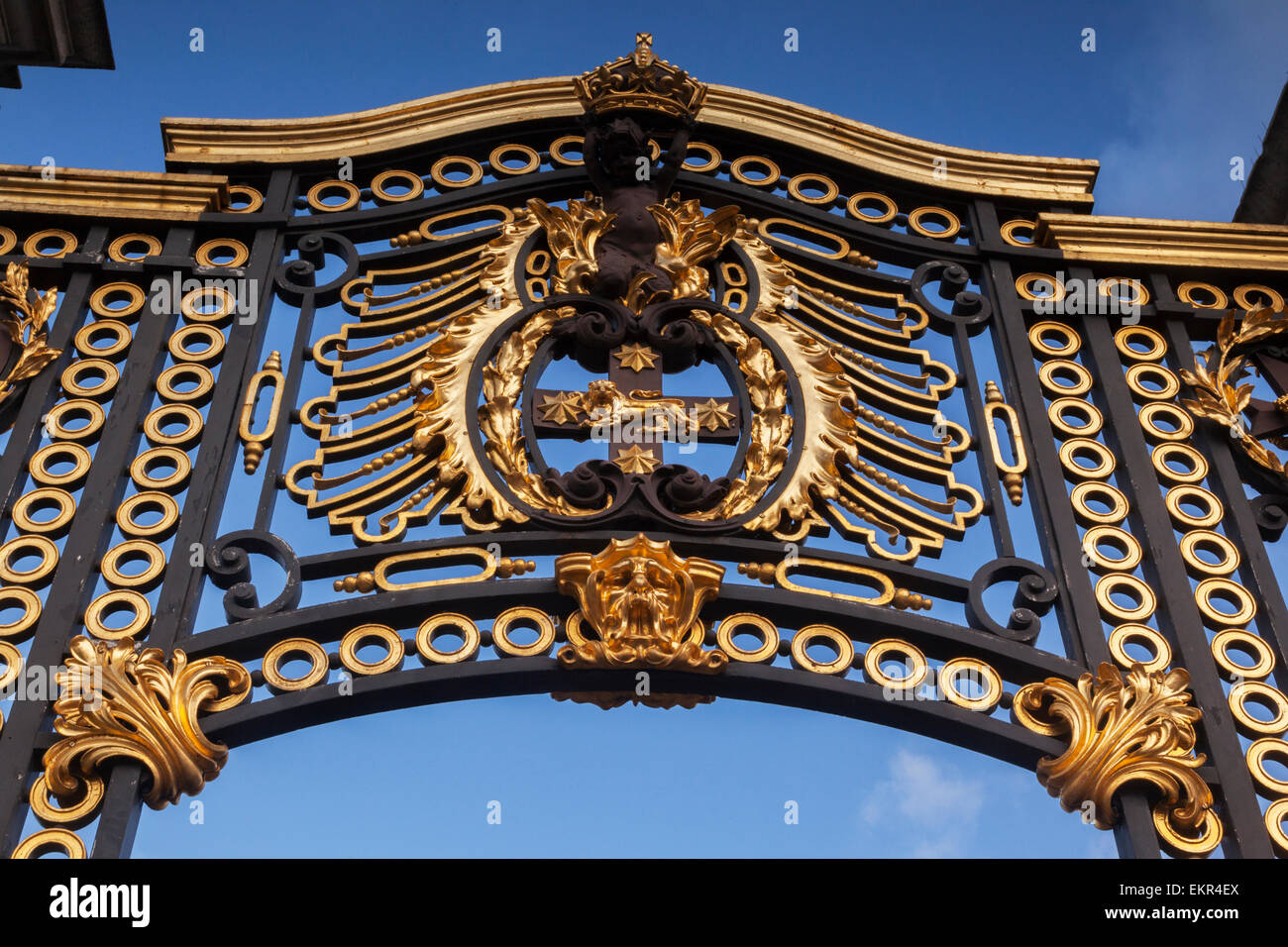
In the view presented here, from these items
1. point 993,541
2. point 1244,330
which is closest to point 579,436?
point 993,541

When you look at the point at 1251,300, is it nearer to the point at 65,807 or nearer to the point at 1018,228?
the point at 1018,228

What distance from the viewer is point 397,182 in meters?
7.50

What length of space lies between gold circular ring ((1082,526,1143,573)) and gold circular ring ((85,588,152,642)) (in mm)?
2984

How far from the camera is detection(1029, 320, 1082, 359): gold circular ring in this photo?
277 inches

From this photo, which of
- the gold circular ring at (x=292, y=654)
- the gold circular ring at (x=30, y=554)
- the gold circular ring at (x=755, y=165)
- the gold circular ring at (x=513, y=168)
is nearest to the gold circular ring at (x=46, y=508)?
the gold circular ring at (x=30, y=554)

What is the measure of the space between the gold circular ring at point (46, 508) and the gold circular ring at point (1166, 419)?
365cm

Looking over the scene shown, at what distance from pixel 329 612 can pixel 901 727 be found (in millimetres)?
1750

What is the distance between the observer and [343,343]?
6.77m

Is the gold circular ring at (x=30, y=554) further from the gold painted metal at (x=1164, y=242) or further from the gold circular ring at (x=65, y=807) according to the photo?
the gold painted metal at (x=1164, y=242)

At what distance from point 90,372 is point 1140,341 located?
3.82 metres

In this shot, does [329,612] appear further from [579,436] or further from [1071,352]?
[1071,352]

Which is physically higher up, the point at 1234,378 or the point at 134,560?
the point at 1234,378

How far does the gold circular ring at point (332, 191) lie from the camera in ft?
24.2

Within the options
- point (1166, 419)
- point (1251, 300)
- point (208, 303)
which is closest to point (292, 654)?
point (208, 303)
